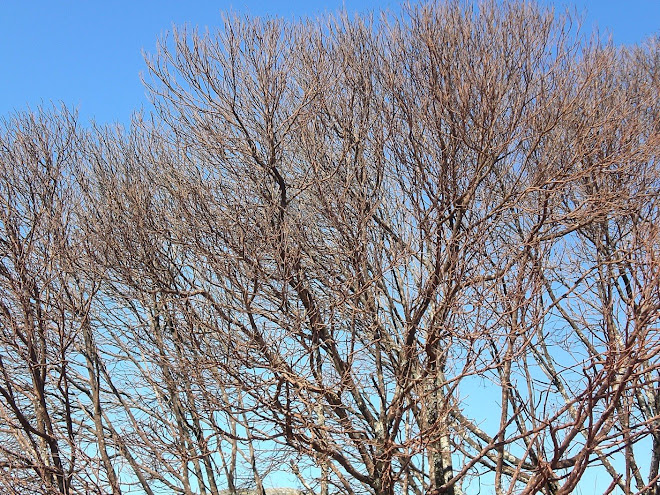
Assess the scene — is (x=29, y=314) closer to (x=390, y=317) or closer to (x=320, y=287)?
(x=320, y=287)

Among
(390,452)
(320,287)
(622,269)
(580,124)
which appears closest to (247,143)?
(320,287)

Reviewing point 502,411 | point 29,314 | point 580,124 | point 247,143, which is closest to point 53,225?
point 29,314

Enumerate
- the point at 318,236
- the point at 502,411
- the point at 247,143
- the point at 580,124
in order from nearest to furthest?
the point at 502,411
the point at 247,143
the point at 318,236
the point at 580,124

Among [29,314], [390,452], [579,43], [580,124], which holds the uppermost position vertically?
[579,43]

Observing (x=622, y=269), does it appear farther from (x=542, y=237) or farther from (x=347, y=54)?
(x=347, y=54)

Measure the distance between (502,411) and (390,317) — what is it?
6.76ft

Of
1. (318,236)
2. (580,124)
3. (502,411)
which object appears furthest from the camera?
(580,124)

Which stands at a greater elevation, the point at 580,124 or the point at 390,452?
the point at 580,124

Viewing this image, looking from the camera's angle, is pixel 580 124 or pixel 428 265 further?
pixel 580 124

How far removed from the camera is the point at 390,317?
26.0ft

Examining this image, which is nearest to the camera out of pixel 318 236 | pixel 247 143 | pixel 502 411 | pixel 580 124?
pixel 502 411

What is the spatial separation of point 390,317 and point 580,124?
3.34 metres

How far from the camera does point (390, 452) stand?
20.4 ft

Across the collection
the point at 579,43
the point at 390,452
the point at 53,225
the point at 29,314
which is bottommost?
the point at 390,452
